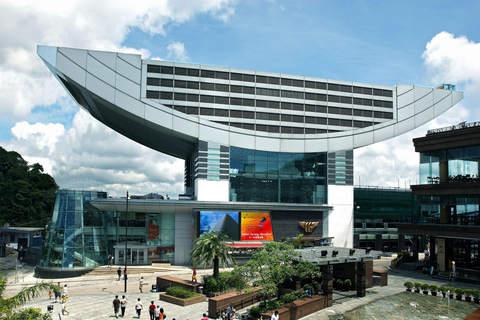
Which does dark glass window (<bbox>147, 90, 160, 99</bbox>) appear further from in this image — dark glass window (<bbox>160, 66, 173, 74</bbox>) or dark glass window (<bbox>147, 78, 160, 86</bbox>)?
dark glass window (<bbox>160, 66, 173, 74</bbox>)

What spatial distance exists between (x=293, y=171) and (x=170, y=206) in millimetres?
20900

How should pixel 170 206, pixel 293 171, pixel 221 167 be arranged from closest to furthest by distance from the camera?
pixel 170 206, pixel 221 167, pixel 293 171

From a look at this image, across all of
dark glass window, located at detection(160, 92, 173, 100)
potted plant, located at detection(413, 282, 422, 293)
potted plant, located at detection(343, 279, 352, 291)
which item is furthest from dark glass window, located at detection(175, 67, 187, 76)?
potted plant, located at detection(413, 282, 422, 293)

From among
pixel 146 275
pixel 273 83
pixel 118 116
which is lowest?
pixel 146 275

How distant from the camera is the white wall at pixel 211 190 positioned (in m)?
58.1

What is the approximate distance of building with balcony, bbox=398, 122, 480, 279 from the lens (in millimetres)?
A: 44062

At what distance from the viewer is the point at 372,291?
37.8 metres

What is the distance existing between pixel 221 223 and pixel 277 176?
40.1ft

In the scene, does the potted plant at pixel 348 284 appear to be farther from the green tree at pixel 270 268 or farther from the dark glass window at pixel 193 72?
the dark glass window at pixel 193 72

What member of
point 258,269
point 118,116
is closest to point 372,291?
point 258,269

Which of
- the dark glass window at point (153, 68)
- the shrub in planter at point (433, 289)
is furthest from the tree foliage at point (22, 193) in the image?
the shrub in planter at point (433, 289)

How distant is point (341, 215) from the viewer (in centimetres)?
6488

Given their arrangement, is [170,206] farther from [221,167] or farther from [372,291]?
[372,291]

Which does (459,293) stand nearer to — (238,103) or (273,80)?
(238,103)
